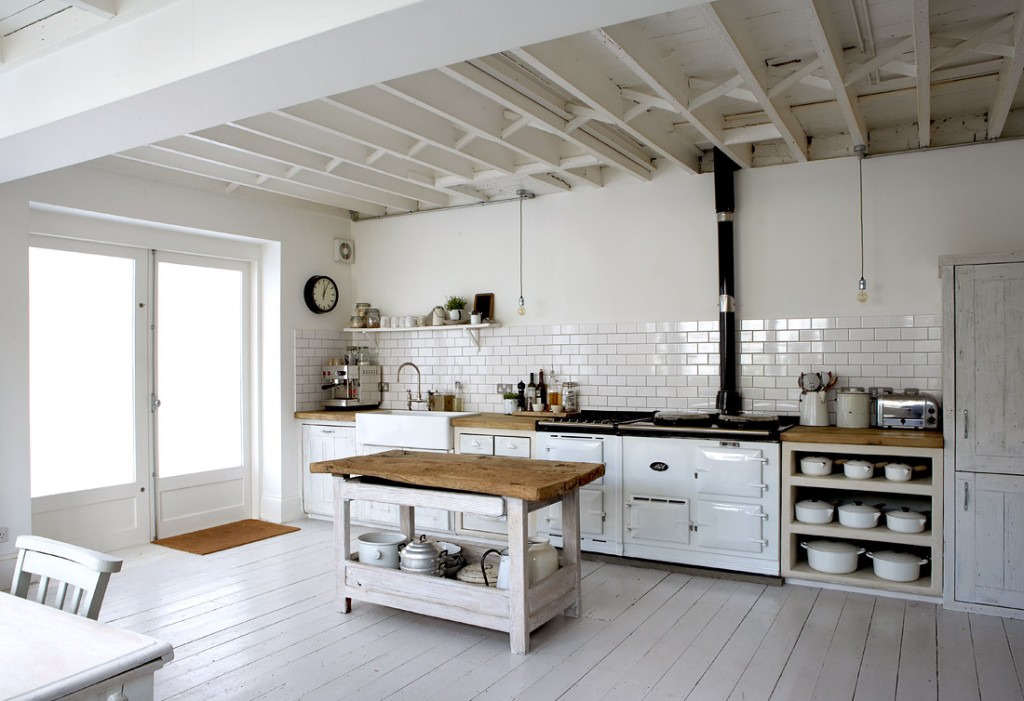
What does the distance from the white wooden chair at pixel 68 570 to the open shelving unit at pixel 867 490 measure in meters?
3.94

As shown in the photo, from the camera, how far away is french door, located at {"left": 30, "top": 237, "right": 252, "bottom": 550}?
546 centimetres

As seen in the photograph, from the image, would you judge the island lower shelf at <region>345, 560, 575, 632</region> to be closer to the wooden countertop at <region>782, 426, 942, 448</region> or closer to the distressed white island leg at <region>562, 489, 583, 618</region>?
the distressed white island leg at <region>562, 489, 583, 618</region>

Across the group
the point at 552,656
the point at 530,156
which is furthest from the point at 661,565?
the point at 530,156

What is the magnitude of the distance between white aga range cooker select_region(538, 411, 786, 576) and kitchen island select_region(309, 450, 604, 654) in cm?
109

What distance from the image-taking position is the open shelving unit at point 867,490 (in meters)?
4.38

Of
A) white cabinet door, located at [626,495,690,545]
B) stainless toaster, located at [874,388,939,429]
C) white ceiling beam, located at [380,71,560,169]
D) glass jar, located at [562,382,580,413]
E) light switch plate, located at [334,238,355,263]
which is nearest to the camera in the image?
white ceiling beam, located at [380,71,560,169]

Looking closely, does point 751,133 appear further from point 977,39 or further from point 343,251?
point 343,251

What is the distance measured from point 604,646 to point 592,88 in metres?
2.98

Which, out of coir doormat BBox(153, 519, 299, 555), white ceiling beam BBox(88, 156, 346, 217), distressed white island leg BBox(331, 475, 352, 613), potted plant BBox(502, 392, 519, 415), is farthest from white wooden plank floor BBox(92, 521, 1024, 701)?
white ceiling beam BBox(88, 156, 346, 217)

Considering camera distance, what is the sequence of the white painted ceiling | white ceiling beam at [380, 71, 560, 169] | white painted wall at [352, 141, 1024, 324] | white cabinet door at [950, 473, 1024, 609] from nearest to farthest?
1. the white painted ceiling
2. white ceiling beam at [380, 71, 560, 169]
3. white cabinet door at [950, 473, 1024, 609]
4. white painted wall at [352, 141, 1024, 324]

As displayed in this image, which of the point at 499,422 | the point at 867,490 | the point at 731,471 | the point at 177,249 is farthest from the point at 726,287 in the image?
the point at 177,249

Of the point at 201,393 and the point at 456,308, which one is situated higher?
the point at 456,308

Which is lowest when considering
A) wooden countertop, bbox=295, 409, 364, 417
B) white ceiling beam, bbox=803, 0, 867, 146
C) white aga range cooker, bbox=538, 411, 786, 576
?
white aga range cooker, bbox=538, 411, 786, 576

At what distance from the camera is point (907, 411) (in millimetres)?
4719
